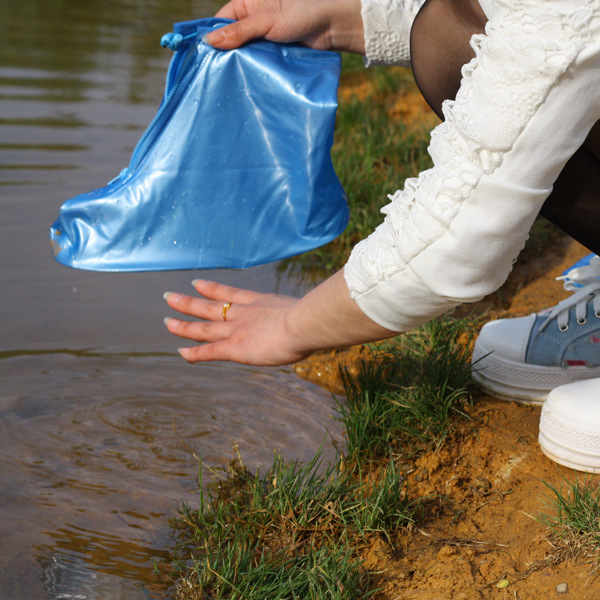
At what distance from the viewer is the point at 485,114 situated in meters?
1.30

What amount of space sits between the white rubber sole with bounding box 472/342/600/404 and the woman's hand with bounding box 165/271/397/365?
0.66 m

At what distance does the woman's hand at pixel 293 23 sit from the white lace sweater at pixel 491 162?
2.25 ft

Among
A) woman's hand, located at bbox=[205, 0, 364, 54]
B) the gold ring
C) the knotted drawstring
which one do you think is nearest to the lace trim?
the gold ring

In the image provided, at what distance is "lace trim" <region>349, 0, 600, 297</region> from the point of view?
1.25m

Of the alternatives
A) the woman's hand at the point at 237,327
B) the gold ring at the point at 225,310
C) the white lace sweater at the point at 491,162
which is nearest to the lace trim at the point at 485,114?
the white lace sweater at the point at 491,162

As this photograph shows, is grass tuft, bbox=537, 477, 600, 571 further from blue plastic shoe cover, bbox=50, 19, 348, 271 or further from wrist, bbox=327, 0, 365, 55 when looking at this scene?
wrist, bbox=327, 0, 365, 55

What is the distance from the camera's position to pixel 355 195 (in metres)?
3.36

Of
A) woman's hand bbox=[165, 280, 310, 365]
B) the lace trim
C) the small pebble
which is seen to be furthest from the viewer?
woman's hand bbox=[165, 280, 310, 365]

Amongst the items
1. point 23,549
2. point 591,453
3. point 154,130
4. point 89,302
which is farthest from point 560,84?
point 89,302

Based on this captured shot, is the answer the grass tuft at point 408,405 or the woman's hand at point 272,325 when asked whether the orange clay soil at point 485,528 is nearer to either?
the grass tuft at point 408,405

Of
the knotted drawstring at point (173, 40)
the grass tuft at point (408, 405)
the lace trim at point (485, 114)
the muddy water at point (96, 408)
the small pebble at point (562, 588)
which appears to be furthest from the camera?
the grass tuft at point (408, 405)

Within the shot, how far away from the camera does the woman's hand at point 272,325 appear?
60.9 inches

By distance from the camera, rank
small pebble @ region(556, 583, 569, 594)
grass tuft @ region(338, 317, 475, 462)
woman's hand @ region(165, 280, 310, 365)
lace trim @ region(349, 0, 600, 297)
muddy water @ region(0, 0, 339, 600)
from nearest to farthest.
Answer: lace trim @ region(349, 0, 600, 297), small pebble @ region(556, 583, 569, 594), woman's hand @ region(165, 280, 310, 365), muddy water @ region(0, 0, 339, 600), grass tuft @ region(338, 317, 475, 462)

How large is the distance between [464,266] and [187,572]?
88 centimetres
